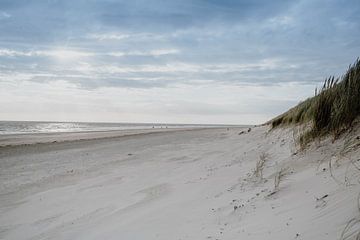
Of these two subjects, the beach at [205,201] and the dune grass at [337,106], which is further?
the dune grass at [337,106]

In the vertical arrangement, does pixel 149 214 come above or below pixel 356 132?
below

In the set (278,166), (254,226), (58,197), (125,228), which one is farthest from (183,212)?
(58,197)

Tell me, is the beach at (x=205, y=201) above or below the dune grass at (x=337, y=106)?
below

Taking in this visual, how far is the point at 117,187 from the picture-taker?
7160 millimetres

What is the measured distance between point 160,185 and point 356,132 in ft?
11.5

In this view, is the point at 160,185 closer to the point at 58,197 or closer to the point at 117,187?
the point at 117,187

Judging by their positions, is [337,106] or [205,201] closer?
Answer: [205,201]

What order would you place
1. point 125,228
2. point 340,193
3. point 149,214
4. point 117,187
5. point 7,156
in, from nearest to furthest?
point 340,193
point 125,228
point 149,214
point 117,187
point 7,156

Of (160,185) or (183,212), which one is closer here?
(183,212)

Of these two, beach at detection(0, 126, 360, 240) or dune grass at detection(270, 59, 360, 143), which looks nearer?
beach at detection(0, 126, 360, 240)

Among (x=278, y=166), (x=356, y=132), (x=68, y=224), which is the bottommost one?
(x=68, y=224)

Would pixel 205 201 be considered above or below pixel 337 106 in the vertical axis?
below

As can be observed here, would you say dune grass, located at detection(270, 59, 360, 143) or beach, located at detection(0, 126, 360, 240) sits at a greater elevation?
dune grass, located at detection(270, 59, 360, 143)

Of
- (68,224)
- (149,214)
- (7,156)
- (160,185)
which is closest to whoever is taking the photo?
(149,214)
